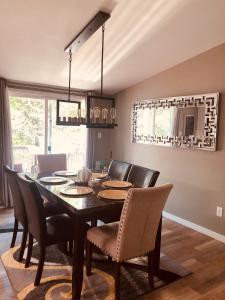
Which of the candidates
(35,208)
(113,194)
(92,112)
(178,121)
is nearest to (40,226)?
(35,208)

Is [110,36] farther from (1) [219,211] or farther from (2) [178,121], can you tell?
(1) [219,211]

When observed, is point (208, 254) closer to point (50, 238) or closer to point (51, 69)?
point (50, 238)

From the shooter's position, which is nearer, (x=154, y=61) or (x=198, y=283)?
(x=198, y=283)

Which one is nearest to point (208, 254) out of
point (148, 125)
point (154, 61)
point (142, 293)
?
point (142, 293)

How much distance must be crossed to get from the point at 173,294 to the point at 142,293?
268 mm

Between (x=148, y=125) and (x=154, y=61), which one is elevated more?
(x=154, y=61)

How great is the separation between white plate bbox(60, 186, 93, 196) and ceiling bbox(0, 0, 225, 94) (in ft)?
5.60

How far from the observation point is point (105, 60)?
11.7 feet

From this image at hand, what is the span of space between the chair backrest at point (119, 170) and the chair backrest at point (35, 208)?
Result: 1368mm

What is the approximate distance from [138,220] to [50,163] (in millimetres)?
2067

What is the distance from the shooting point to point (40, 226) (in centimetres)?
211

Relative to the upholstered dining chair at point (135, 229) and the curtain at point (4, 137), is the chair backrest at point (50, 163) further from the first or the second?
the upholstered dining chair at point (135, 229)

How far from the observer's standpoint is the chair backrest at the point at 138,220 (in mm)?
1822

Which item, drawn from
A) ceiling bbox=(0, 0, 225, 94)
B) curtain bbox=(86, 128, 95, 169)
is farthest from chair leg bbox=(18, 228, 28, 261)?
curtain bbox=(86, 128, 95, 169)
